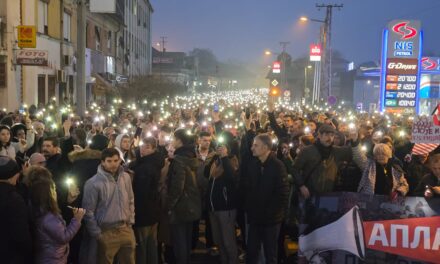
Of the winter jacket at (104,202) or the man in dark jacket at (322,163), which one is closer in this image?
the winter jacket at (104,202)

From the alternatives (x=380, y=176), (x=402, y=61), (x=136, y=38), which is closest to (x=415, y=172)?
(x=380, y=176)

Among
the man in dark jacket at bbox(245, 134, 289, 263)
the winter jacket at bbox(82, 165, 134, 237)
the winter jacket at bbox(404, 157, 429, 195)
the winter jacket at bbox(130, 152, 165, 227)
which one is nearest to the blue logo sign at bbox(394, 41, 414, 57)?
the winter jacket at bbox(404, 157, 429, 195)

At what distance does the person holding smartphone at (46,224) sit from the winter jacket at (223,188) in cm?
244

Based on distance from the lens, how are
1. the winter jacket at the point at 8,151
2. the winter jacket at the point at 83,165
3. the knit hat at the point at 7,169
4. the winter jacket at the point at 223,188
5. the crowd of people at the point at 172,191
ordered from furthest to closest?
1. the winter jacket at the point at 8,151
2. the winter jacket at the point at 223,188
3. the winter jacket at the point at 83,165
4. the crowd of people at the point at 172,191
5. the knit hat at the point at 7,169

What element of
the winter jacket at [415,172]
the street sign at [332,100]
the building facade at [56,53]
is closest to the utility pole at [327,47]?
the street sign at [332,100]

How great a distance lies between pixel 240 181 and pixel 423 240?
238 cm

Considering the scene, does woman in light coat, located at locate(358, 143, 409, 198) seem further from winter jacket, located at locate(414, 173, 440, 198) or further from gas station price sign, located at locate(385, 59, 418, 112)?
gas station price sign, located at locate(385, 59, 418, 112)

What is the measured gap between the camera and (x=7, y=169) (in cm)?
491

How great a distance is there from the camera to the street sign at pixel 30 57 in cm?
1972

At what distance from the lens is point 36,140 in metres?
10.7

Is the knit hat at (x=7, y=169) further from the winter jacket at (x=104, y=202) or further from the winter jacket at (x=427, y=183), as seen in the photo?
the winter jacket at (x=427, y=183)

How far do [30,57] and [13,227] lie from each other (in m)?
16.7

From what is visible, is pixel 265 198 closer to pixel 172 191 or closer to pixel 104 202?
pixel 172 191

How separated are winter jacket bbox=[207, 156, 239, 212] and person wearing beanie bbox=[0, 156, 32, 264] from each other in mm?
2847
